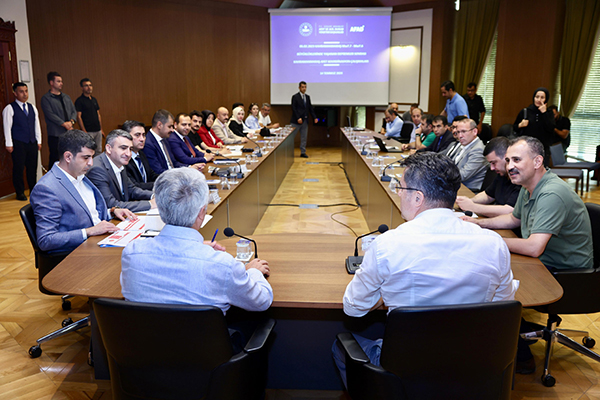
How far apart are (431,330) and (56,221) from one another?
7.10 feet

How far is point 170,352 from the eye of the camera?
1.45m

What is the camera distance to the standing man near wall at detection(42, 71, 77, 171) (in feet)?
21.5

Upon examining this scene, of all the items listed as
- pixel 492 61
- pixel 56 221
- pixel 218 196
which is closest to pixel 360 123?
pixel 492 61

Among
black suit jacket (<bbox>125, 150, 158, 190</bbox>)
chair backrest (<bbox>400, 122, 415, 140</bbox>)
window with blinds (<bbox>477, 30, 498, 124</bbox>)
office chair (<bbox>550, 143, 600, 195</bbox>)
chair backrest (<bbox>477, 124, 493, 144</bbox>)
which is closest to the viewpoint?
black suit jacket (<bbox>125, 150, 158, 190</bbox>)

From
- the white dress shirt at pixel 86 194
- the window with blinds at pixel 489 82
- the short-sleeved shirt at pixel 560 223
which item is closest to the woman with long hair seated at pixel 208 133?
the white dress shirt at pixel 86 194

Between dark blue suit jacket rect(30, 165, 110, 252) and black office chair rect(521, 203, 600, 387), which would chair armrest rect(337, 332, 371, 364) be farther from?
dark blue suit jacket rect(30, 165, 110, 252)

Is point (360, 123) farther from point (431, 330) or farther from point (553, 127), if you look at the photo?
point (431, 330)

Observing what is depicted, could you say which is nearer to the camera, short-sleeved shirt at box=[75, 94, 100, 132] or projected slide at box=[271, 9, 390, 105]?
short-sleeved shirt at box=[75, 94, 100, 132]

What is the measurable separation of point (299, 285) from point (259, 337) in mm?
339

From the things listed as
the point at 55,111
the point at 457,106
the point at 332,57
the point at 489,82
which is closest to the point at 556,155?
the point at 457,106

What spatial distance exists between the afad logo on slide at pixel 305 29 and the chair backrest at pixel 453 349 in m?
10.7

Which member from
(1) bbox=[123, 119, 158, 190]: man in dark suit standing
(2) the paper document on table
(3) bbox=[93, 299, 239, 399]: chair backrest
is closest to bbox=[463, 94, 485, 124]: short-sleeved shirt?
(1) bbox=[123, 119, 158, 190]: man in dark suit standing

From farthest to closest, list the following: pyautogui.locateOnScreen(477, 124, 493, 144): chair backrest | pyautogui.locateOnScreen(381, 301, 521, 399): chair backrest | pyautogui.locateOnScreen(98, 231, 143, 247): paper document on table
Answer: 1. pyautogui.locateOnScreen(477, 124, 493, 144): chair backrest
2. pyautogui.locateOnScreen(98, 231, 143, 247): paper document on table
3. pyautogui.locateOnScreen(381, 301, 521, 399): chair backrest

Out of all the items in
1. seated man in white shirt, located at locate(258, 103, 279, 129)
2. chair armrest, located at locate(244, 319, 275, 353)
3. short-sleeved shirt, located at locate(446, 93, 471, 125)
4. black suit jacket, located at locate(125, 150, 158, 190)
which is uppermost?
short-sleeved shirt, located at locate(446, 93, 471, 125)
